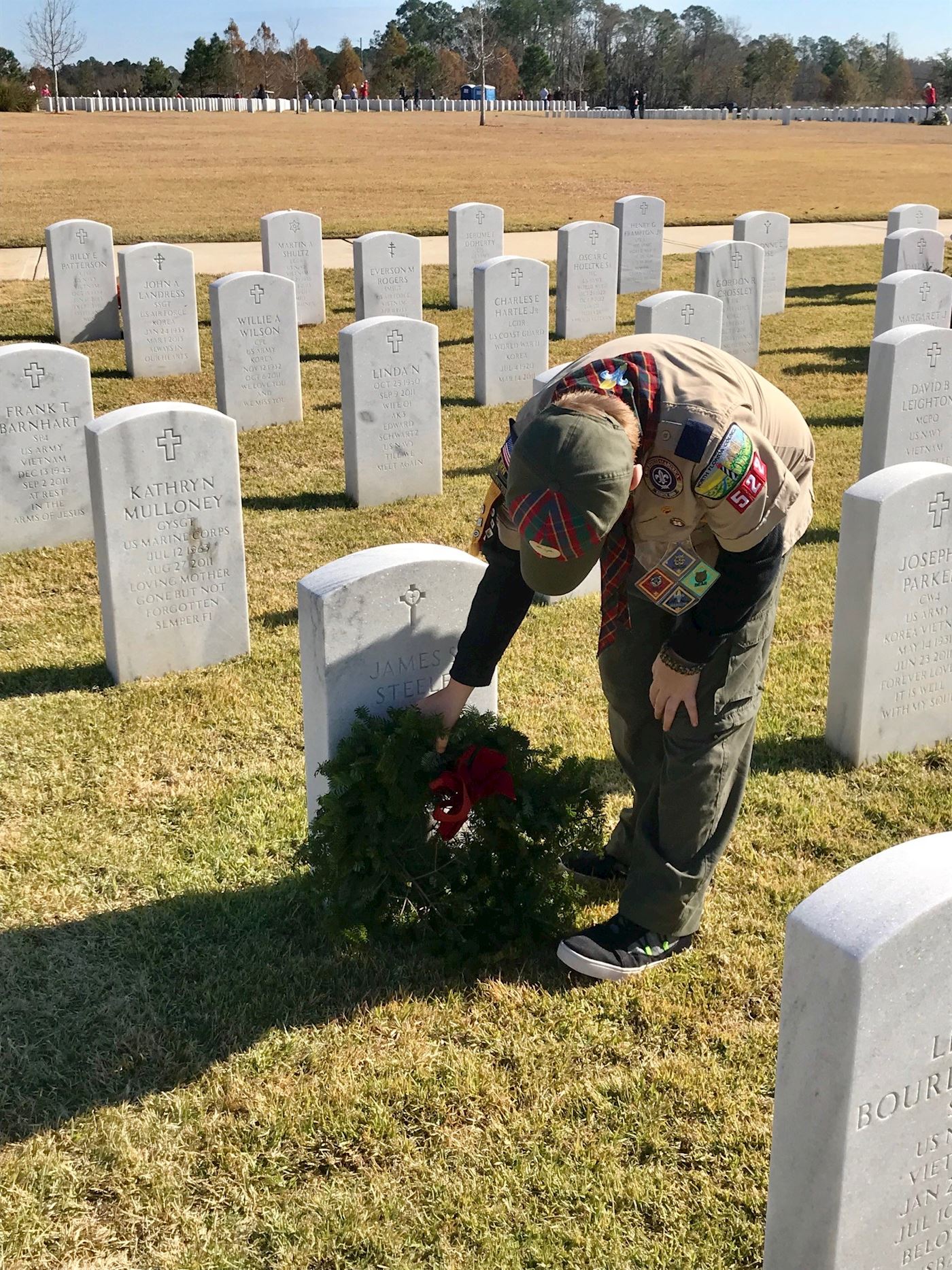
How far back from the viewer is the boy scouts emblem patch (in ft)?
9.05

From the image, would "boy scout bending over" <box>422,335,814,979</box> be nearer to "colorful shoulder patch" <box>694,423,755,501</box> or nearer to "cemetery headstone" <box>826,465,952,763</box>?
"colorful shoulder patch" <box>694,423,755,501</box>

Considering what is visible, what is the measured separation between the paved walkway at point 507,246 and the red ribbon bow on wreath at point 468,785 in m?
13.4

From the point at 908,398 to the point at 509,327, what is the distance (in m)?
3.97

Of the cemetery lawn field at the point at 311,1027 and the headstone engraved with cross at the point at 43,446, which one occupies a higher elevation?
the headstone engraved with cross at the point at 43,446

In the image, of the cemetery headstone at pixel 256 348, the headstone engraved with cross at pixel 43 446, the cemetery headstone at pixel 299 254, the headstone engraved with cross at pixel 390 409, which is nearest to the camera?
the headstone engraved with cross at pixel 43 446

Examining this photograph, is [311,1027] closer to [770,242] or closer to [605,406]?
[605,406]

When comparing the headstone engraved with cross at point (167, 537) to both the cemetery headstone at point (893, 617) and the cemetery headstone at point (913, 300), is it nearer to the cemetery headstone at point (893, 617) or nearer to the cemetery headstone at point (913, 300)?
the cemetery headstone at point (893, 617)

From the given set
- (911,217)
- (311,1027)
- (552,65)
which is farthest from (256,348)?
(552,65)

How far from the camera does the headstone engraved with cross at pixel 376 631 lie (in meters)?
3.57

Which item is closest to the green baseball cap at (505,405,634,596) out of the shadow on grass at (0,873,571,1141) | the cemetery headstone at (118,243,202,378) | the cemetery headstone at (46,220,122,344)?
the shadow on grass at (0,873,571,1141)

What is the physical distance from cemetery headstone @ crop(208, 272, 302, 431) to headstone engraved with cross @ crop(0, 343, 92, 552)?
2.26 metres

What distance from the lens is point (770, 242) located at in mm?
14141

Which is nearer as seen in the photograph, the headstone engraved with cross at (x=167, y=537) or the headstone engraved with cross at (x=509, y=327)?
the headstone engraved with cross at (x=167, y=537)

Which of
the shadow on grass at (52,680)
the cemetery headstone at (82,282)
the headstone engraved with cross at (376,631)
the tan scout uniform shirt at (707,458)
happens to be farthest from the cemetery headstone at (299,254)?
the tan scout uniform shirt at (707,458)
